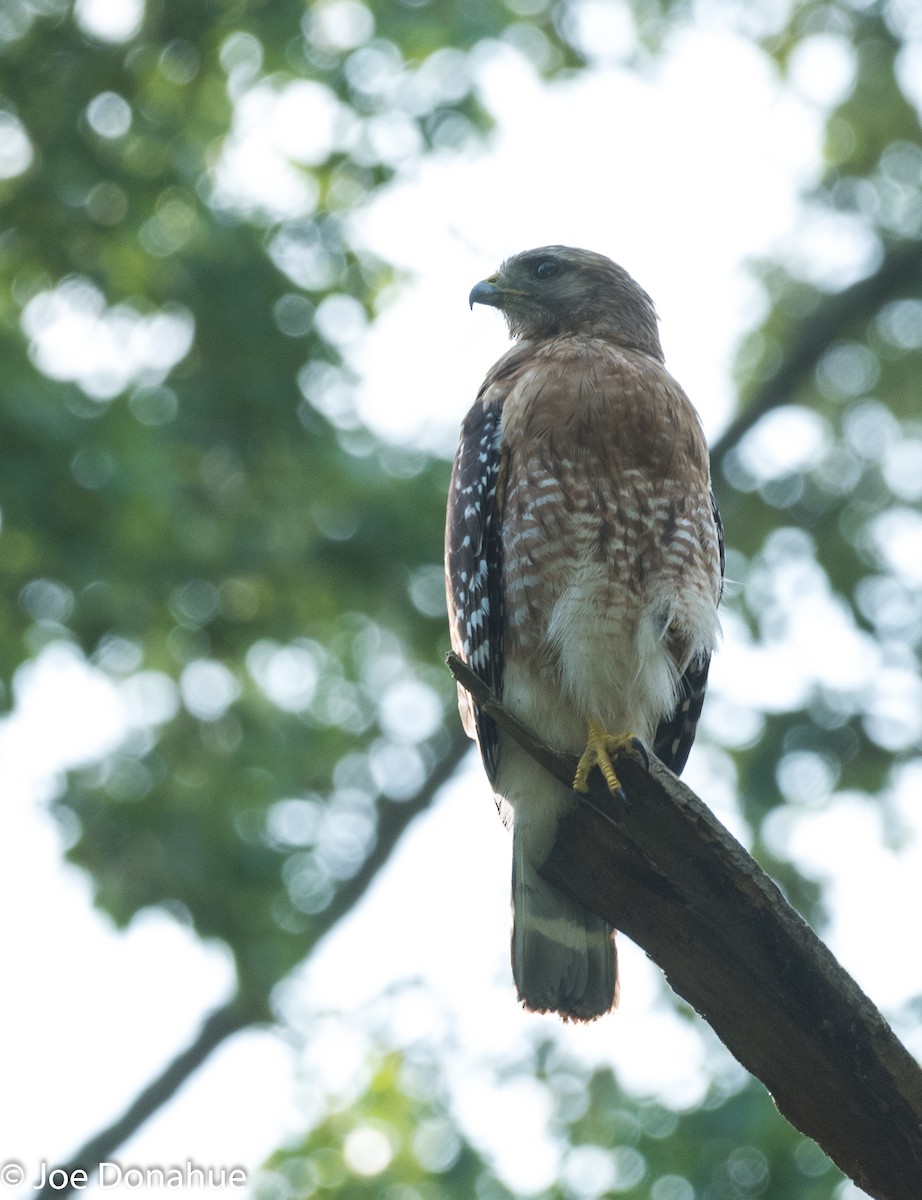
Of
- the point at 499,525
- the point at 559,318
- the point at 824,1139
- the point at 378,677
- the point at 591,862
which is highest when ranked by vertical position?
the point at 378,677

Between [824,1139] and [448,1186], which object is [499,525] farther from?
[448,1186]

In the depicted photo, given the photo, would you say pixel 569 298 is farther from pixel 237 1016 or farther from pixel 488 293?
pixel 237 1016

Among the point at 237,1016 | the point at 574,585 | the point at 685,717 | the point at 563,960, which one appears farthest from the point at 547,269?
the point at 237,1016

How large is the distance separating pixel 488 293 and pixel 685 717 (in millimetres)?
1817

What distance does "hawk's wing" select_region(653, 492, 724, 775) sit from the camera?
4.36m

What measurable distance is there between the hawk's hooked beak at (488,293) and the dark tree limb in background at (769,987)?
2.46 m

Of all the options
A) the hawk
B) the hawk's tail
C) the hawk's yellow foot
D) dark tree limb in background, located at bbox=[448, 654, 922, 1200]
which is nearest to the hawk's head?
the hawk

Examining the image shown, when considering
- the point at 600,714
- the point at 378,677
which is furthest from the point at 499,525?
the point at 378,677

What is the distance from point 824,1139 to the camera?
3.07 m

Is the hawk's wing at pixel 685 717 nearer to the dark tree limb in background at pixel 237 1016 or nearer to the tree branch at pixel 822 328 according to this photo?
the dark tree limb in background at pixel 237 1016

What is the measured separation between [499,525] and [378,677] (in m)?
4.99

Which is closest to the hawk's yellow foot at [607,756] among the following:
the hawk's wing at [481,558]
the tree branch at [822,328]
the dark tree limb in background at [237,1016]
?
the hawk's wing at [481,558]

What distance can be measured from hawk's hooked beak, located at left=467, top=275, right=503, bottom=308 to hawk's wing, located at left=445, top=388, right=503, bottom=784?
922 mm

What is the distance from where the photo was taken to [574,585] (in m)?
4.10
